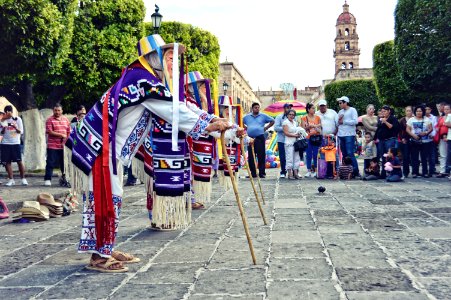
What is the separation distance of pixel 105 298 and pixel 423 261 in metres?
2.57

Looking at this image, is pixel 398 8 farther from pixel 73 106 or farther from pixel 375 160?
pixel 73 106

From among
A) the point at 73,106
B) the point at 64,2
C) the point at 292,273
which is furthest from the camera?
the point at 73,106

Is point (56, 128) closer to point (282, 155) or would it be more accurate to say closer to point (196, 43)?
point (282, 155)

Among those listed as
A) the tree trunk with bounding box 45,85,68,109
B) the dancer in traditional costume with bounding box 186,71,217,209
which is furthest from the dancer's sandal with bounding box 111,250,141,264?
the tree trunk with bounding box 45,85,68,109

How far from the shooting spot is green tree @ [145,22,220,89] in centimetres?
3312

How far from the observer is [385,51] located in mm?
28938

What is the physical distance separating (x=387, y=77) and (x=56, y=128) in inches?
807

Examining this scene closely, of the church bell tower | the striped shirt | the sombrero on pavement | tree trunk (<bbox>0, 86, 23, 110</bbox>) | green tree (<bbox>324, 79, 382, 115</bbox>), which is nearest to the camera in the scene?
the sombrero on pavement

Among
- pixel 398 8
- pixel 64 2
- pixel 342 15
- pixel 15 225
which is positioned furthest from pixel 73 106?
pixel 342 15

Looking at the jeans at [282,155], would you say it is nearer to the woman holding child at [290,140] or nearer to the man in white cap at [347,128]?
the woman holding child at [290,140]

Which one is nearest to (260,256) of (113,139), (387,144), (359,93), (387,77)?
(113,139)

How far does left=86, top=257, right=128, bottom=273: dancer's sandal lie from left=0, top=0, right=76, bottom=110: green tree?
356 inches

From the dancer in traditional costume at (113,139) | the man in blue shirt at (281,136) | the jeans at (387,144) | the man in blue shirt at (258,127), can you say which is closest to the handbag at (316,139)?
the man in blue shirt at (281,136)

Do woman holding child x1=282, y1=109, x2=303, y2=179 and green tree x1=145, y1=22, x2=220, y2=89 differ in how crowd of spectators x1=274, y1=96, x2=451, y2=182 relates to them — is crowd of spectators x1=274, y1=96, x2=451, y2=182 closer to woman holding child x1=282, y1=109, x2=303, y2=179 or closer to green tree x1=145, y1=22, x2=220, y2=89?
woman holding child x1=282, y1=109, x2=303, y2=179
